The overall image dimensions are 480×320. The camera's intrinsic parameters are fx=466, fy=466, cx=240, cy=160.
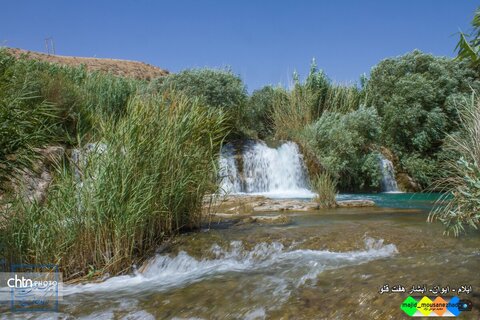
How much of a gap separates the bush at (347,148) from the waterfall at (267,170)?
1075 millimetres

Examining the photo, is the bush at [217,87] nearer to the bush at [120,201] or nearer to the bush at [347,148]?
the bush at [347,148]

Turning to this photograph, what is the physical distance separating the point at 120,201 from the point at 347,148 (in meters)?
11.6

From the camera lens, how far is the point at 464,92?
1800 centimetres

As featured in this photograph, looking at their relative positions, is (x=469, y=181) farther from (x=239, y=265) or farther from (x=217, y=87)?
(x=217, y=87)

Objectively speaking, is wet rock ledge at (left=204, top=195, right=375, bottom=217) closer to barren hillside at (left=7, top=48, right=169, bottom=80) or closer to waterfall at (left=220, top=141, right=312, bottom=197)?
waterfall at (left=220, top=141, right=312, bottom=197)

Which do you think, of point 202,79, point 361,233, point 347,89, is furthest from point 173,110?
point 347,89

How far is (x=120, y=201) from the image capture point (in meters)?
4.57

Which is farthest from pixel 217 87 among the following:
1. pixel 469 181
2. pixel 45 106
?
pixel 469 181

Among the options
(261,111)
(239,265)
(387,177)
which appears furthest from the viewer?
(261,111)

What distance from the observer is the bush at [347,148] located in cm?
1501

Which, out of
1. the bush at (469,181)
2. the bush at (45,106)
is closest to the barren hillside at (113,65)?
the bush at (45,106)

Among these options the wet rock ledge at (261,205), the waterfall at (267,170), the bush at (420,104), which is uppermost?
the bush at (420,104)

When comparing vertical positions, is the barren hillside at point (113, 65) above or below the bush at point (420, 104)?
above

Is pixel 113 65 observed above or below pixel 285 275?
above
